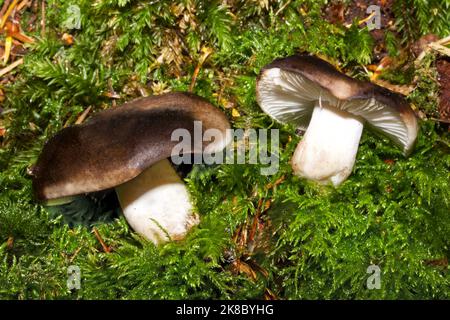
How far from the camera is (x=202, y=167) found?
2648 millimetres

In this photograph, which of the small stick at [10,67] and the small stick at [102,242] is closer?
the small stick at [102,242]

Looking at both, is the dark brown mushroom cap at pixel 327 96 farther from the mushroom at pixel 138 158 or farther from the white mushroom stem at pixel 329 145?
the mushroom at pixel 138 158

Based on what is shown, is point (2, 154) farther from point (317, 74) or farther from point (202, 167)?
point (317, 74)

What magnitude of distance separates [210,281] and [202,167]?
62 cm

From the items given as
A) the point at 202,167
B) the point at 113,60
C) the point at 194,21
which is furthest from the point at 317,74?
the point at 113,60

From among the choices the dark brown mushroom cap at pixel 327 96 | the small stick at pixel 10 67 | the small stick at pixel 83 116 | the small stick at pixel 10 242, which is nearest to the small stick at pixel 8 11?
the small stick at pixel 10 67

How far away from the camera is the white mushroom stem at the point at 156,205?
7.78 ft

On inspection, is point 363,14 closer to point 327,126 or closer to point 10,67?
point 327,126

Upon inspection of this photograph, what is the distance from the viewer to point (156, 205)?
2.39 metres

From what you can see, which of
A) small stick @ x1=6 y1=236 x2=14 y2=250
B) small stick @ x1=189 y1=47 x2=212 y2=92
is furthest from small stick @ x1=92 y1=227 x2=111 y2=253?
small stick @ x1=189 y1=47 x2=212 y2=92

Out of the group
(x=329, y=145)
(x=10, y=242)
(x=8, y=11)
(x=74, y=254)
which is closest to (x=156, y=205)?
(x=74, y=254)

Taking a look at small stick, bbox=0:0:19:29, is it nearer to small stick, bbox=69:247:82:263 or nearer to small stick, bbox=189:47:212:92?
small stick, bbox=189:47:212:92

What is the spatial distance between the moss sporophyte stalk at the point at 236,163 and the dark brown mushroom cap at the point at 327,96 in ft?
0.05

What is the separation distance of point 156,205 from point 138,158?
17.5 inches
